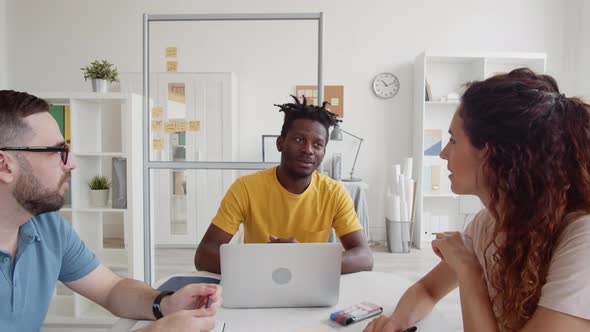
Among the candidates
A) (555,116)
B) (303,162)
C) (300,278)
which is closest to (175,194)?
(303,162)

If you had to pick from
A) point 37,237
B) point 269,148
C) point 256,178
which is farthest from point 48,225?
point 269,148

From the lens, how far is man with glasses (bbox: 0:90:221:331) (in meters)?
1.04

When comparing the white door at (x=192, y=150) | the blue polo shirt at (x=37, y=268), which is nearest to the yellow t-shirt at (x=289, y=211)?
the blue polo shirt at (x=37, y=268)

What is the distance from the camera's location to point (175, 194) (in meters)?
4.41

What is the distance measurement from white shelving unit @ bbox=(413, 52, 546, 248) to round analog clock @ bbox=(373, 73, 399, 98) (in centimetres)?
21

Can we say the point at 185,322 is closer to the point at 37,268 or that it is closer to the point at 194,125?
the point at 37,268

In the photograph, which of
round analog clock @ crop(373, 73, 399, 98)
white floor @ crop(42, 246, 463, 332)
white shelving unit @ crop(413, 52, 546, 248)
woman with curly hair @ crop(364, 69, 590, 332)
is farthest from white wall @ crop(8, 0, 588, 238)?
woman with curly hair @ crop(364, 69, 590, 332)

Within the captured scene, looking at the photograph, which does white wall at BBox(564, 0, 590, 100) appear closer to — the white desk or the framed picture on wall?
the framed picture on wall

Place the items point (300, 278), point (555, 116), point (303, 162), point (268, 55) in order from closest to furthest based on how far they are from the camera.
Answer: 1. point (555, 116)
2. point (300, 278)
3. point (303, 162)
4. point (268, 55)

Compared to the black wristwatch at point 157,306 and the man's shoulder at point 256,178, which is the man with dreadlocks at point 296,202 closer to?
the man's shoulder at point 256,178

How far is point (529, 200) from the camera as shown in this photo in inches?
36.8

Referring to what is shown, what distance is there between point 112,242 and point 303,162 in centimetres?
345

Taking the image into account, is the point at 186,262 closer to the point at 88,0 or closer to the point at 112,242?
the point at 112,242

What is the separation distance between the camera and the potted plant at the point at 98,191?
9.65 ft
